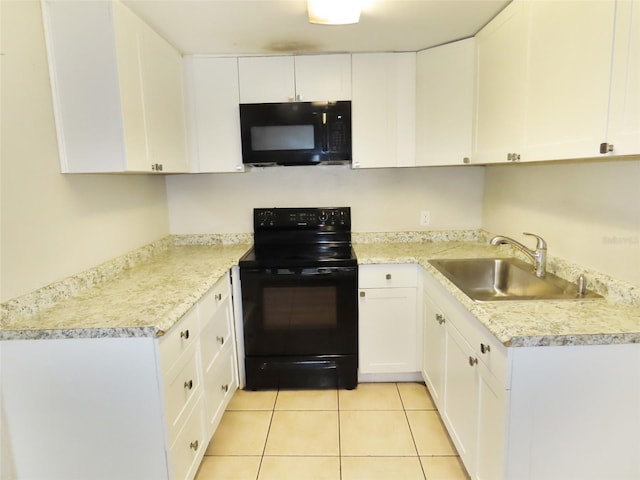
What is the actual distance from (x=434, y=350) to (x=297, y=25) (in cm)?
190

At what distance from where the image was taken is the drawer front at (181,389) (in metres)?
1.42

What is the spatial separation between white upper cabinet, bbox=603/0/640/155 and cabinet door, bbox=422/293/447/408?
1.11 metres

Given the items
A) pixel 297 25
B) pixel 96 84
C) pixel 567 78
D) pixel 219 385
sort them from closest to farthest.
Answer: pixel 567 78 < pixel 96 84 < pixel 297 25 < pixel 219 385

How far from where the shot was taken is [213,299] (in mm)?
2012

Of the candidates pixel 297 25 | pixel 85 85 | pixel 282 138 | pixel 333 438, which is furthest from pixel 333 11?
pixel 333 438

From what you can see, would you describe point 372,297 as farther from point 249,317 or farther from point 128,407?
point 128,407

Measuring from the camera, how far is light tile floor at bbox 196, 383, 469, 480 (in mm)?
1812

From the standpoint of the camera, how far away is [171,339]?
57.1 inches

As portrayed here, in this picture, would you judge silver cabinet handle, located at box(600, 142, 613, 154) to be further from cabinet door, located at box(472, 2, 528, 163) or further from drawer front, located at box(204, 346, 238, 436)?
drawer front, located at box(204, 346, 238, 436)

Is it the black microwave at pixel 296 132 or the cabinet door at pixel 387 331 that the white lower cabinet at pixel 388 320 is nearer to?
the cabinet door at pixel 387 331

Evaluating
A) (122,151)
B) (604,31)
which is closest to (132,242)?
(122,151)

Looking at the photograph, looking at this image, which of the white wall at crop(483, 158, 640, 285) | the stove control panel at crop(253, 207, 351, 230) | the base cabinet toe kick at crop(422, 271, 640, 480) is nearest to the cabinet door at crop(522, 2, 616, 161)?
the white wall at crop(483, 158, 640, 285)

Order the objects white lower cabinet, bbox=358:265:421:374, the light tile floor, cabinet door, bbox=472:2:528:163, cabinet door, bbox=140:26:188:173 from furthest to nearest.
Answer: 1. white lower cabinet, bbox=358:265:421:374
2. cabinet door, bbox=140:26:188:173
3. the light tile floor
4. cabinet door, bbox=472:2:528:163

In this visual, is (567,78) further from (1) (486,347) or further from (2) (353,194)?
(2) (353,194)
